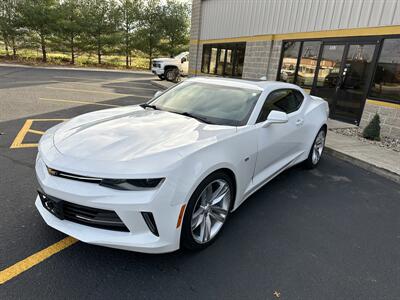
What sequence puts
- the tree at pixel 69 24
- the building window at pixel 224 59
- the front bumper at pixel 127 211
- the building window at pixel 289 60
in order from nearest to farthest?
the front bumper at pixel 127 211 < the building window at pixel 289 60 < the building window at pixel 224 59 < the tree at pixel 69 24

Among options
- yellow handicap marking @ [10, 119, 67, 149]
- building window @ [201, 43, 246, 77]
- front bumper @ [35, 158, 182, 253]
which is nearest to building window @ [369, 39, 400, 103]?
building window @ [201, 43, 246, 77]

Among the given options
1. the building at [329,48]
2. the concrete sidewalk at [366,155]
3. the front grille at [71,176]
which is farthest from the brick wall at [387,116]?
the front grille at [71,176]

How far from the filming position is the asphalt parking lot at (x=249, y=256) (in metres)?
2.14

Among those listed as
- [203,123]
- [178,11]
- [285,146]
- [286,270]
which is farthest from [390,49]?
[178,11]

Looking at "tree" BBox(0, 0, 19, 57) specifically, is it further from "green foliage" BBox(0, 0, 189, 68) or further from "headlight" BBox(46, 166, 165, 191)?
"headlight" BBox(46, 166, 165, 191)

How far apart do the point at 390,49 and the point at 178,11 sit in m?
26.0

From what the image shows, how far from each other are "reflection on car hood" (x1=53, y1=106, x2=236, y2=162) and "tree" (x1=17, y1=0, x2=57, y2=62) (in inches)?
1000

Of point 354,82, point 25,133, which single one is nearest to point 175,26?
point 354,82

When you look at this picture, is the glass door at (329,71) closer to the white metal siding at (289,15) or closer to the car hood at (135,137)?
the white metal siding at (289,15)

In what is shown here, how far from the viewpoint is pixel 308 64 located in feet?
32.3

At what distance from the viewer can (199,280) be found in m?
2.25

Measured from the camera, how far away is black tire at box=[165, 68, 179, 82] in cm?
1780

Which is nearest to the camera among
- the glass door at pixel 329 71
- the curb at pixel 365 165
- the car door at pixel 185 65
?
the curb at pixel 365 165

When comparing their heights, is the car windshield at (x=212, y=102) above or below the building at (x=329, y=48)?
below
